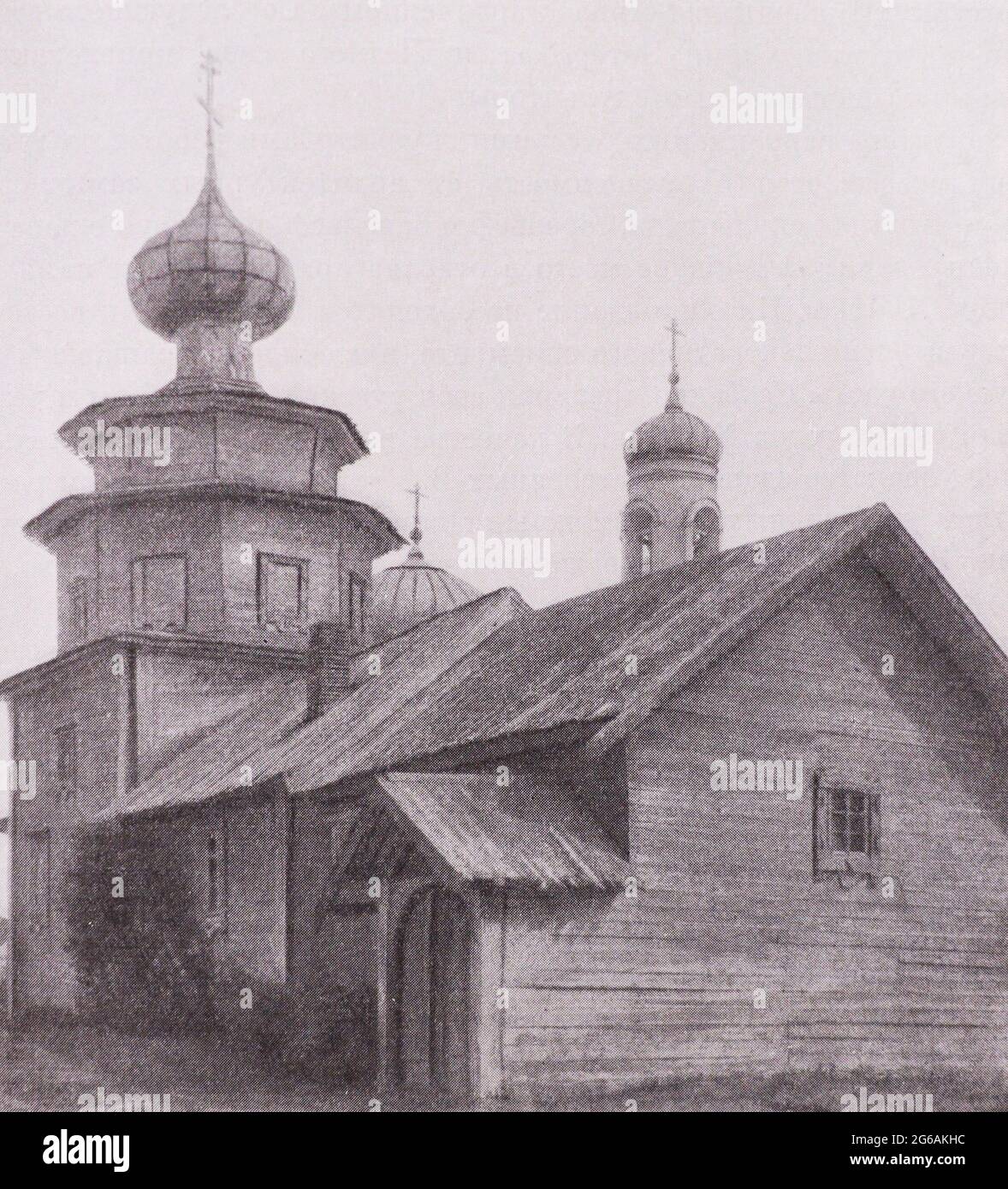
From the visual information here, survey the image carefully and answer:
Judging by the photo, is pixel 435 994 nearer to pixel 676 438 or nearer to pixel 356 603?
pixel 356 603

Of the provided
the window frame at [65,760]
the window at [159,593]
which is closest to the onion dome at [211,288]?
the window at [159,593]

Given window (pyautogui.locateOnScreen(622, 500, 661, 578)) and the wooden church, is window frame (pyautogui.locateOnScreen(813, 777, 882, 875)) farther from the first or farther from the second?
window (pyautogui.locateOnScreen(622, 500, 661, 578))

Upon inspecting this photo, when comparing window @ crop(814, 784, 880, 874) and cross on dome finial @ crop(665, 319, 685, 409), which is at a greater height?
cross on dome finial @ crop(665, 319, 685, 409)

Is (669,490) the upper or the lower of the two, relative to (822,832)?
upper

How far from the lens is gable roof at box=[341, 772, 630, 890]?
1866 centimetres

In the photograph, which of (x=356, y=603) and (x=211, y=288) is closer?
(x=211, y=288)

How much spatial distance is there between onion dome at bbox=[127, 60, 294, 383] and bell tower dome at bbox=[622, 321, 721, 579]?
596 inches

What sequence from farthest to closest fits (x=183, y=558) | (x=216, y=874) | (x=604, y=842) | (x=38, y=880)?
(x=38, y=880) < (x=183, y=558) < (x=216, y=874) < (x=604, y=842)

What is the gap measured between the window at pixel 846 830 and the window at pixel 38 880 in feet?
54.5

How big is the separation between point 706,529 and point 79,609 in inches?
724

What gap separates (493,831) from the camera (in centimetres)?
1928

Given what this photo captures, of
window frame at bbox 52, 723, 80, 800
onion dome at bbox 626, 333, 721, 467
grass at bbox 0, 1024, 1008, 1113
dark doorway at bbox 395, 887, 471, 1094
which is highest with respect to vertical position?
onion dome at bbox 626, 333, 721, 467

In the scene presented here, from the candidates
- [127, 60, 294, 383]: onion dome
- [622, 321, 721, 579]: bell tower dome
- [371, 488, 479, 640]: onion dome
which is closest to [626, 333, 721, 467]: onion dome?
[622, 321, 721, 579]: bell tower dome

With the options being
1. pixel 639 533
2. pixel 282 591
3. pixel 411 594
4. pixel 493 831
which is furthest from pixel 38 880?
pixel 639 533
